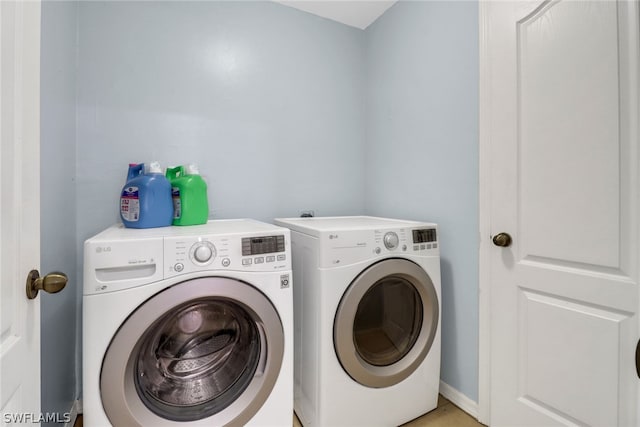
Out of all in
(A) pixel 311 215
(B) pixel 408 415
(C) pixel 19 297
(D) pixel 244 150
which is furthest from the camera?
(A) pixel 311 215

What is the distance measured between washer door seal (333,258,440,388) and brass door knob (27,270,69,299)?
2.93 ft

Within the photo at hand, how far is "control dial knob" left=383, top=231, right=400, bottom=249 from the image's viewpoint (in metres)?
1.29

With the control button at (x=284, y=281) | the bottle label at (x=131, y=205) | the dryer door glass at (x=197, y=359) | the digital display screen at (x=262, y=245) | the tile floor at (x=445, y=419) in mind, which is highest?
the bottle label at (x=131, y=205)

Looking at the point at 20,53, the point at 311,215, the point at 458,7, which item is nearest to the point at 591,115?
the point at 458,7

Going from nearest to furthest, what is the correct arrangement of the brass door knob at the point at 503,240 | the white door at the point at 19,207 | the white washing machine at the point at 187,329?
the white door at the point at 19,207, the white washing machine at the point at 187,329, the brass door knob at the point at 503,240

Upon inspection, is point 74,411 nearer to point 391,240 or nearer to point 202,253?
point 202,253

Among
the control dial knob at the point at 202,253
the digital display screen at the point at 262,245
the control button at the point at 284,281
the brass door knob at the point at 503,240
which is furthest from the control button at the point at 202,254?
the brass door knob at the point at 503,240

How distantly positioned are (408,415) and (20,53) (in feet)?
5.97

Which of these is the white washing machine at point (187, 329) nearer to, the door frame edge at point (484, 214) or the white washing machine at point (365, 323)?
the white washing machine at point (365, 323)

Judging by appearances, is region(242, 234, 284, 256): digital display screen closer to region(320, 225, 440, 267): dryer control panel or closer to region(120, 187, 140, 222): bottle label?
region(320, 225, 440, 267): dryer control panel

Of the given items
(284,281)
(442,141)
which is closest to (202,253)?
(284,281)

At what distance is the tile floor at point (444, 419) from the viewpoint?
136cm

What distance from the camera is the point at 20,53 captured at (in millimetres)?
598

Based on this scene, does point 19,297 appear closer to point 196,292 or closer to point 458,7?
point 196,292
